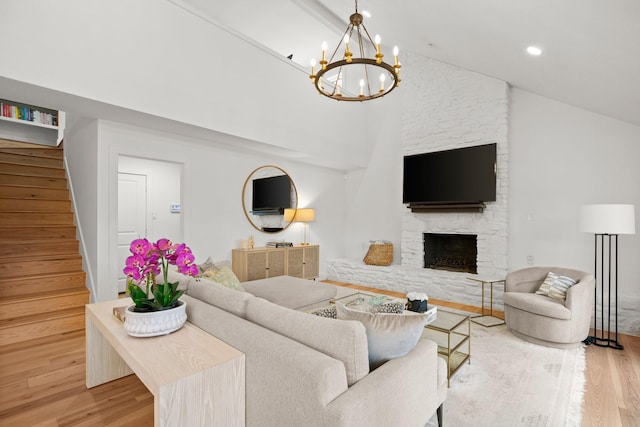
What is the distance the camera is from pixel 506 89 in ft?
15.8

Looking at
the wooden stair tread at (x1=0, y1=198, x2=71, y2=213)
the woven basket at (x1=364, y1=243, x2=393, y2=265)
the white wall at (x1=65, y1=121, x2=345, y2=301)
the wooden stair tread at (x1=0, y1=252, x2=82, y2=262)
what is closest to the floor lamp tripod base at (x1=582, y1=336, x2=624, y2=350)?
the woven basket at (x1=364, y1=243, x2=393, y2=265)

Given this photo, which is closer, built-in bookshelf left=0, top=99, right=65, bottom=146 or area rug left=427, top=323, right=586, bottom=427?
area rug left=427, top=323, right=586, bottom=427

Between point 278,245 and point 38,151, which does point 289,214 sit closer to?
point 278,245

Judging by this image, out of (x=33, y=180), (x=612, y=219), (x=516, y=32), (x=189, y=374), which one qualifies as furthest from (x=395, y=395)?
(x=33, y=180)

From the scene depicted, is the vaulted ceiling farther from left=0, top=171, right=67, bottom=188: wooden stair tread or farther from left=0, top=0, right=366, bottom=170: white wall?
left=0, top=171, right=67, bottom=188: wooden stair tread

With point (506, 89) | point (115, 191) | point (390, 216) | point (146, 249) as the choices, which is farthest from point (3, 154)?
point (506, 89)

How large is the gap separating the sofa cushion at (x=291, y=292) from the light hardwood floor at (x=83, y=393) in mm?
1374

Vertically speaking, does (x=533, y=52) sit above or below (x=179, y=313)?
above

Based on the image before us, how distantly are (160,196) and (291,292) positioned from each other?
13.0 ft

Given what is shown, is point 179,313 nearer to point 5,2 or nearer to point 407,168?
point 5,2

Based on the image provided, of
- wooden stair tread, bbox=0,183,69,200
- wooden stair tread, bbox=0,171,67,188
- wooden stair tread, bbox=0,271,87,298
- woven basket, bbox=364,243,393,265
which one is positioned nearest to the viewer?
wooden stair tread, bbox=0,271,87,298

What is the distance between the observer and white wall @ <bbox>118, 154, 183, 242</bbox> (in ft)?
19.9

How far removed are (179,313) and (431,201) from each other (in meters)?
4.60

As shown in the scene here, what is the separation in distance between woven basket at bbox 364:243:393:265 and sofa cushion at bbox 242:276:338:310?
2.21 metres
